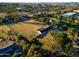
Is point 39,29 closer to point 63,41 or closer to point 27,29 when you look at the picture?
point 27,29

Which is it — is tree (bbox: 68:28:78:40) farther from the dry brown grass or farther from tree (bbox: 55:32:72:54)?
the dry brown grass

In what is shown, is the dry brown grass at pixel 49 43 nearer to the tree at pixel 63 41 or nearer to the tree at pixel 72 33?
the tree at pixel 63 41

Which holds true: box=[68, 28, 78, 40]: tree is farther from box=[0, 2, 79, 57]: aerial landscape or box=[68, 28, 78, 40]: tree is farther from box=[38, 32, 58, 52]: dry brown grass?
box=[38, 32, 58, 52]: dry brown grass

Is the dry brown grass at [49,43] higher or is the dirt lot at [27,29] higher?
the dirt lot at [27,29]

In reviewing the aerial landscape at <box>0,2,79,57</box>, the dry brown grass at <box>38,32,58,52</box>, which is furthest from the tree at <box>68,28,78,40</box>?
the dry brown grass at <box>38,32,58,52</box>

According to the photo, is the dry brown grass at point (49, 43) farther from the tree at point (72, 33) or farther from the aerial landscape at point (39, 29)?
the tree at point (72, 33)

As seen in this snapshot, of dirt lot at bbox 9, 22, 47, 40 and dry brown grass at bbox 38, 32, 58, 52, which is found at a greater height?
dirt lot at bbox 9, 22, 47, 40

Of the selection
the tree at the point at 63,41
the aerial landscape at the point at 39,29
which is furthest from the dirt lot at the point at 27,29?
the tree at the point at 63,41

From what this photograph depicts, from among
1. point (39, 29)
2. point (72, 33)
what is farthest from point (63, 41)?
Answer: point (39, 29)

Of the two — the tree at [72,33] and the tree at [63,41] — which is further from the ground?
the tree at [72,33]
